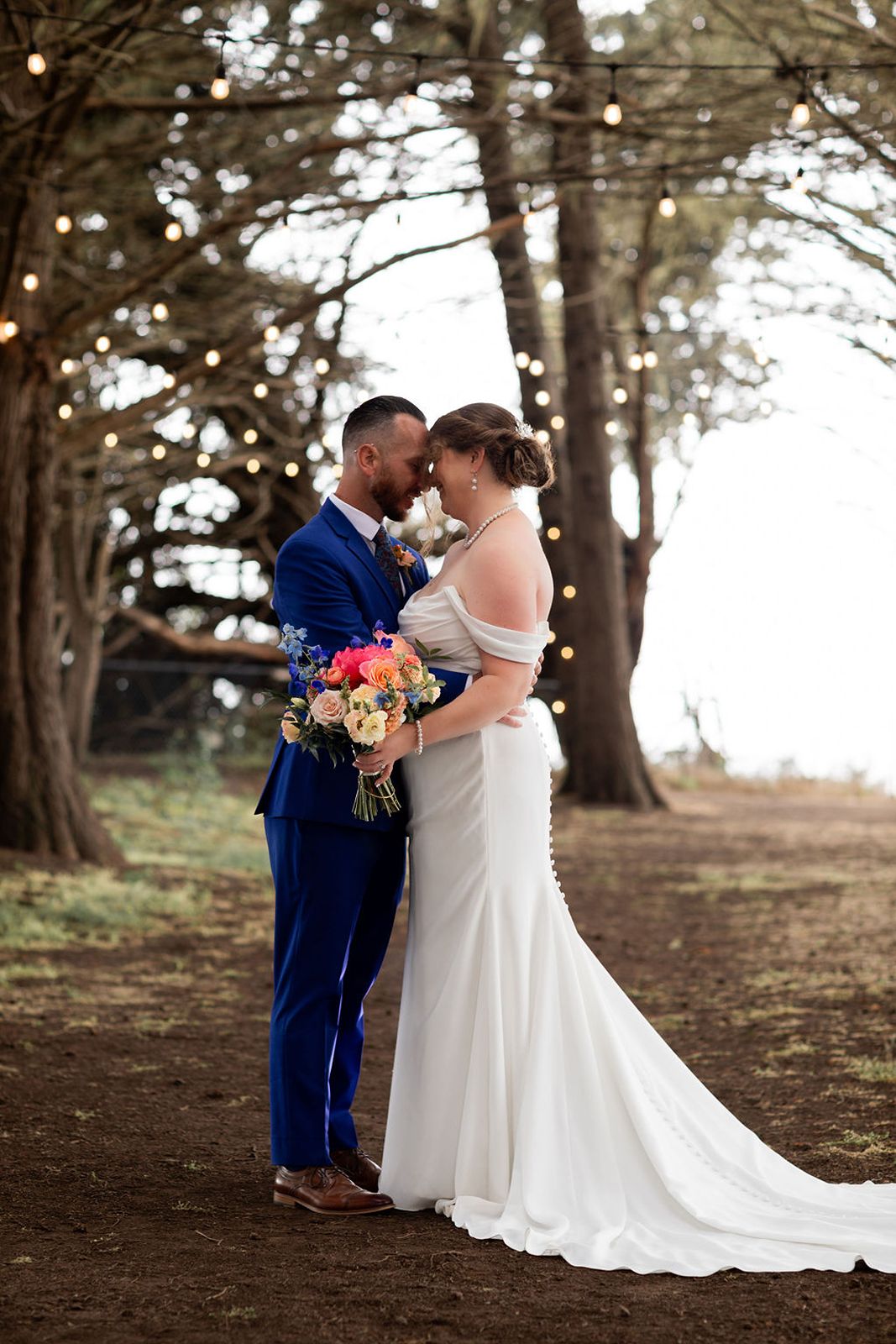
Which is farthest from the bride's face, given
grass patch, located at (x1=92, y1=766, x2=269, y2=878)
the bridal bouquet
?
grass patch, located at (x1=92, y1=766, x2=269, y2=878)

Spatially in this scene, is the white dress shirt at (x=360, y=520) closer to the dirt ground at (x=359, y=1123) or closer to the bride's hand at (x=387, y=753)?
the bride's hand at (x=387, y=753)

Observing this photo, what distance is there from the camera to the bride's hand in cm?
349

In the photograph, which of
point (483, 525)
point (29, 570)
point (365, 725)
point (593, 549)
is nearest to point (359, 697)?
point (365, 725)

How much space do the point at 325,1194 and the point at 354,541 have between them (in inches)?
64.2

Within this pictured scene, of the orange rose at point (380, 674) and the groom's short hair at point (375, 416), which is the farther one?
the groom's short hair at point (375, 416)

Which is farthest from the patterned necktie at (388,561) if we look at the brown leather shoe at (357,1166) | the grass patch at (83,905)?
the grass patch at (83,905)

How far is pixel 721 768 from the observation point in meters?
20.2

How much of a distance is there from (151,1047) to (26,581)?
433 centimetres

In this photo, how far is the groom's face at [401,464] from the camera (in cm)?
379

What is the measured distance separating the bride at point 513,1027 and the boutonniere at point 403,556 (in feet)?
0.69

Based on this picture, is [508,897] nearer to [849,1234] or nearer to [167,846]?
[849,1234]

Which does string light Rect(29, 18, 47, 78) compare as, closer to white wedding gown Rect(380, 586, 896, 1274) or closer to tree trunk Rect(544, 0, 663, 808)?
white wedding gown Rect(380, 586, 896, 1274)

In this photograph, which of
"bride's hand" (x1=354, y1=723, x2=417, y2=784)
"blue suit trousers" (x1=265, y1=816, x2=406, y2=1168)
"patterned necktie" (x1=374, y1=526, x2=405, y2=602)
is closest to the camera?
"bride's hand" (x1=354, y1=723, x2=417, y2=784)

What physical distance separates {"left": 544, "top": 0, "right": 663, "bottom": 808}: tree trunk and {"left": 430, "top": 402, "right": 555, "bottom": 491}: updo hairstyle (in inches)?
446
